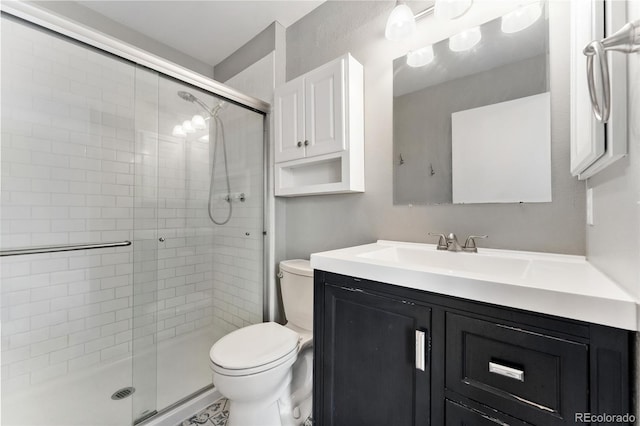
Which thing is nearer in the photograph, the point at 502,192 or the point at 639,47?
the point at 639,47

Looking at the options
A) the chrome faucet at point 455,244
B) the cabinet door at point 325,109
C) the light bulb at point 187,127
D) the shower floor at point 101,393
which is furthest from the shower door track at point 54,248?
the chrome faucet at point 455,244

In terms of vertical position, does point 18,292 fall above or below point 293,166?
below

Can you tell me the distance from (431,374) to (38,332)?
2169mm

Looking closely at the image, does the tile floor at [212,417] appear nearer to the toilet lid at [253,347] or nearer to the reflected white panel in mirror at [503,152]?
the toilet lid at [253,347]

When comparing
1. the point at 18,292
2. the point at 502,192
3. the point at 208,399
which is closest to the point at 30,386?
the point at 18,292

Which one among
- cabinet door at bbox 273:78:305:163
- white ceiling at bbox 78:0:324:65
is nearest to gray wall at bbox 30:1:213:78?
white ceiling at bbox 78:0:324:65

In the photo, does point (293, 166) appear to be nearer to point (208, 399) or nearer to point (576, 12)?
point (576, 12)

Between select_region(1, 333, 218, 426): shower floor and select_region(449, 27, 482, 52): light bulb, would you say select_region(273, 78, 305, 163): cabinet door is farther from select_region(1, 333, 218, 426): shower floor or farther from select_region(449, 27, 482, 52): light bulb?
select_region(1, 333, 218, 426): shower floor

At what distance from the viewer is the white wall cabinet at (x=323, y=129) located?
1.43 m

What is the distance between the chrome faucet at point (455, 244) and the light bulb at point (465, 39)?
2.84ft

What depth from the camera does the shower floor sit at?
4.33 ft

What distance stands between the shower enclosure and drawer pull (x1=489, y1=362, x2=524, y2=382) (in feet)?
5.13

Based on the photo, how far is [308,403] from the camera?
1392 mm

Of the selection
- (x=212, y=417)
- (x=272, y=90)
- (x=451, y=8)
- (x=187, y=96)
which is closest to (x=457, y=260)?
(x=451, y=8)
